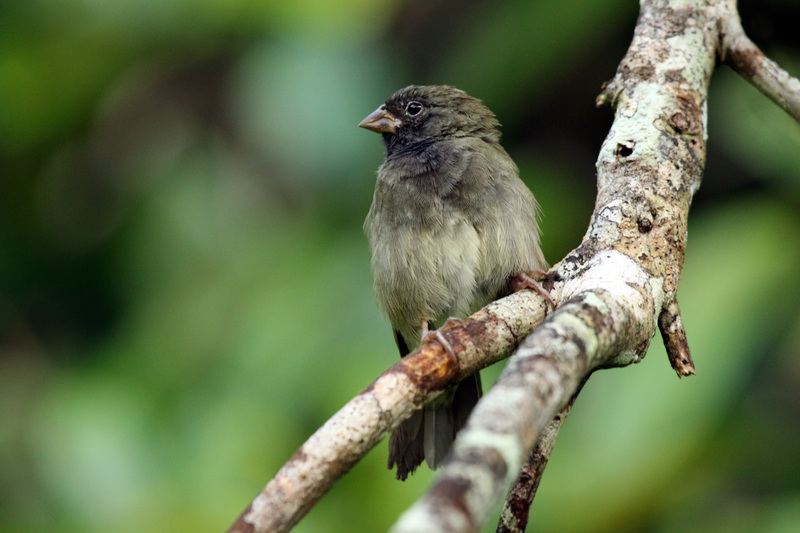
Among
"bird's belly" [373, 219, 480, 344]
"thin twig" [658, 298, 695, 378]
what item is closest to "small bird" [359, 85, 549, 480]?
"bird's belly" [373, 219, 480, 344]

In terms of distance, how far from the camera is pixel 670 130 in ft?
10.7

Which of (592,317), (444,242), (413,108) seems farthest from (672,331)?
(413,108)

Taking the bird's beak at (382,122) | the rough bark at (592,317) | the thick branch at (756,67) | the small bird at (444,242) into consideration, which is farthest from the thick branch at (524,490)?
the bird's beak at (382,122)

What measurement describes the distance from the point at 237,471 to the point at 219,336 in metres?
1.16

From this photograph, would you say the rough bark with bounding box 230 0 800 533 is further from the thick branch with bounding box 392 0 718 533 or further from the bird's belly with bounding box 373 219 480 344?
the bird's belly with bounding box 373 219 480 344

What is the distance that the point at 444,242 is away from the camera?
3.78m

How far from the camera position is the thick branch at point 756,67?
3.33 meters

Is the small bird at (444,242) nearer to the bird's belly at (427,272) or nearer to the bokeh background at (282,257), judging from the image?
the bird's belly at (427,272)

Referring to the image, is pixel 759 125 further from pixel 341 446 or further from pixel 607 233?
pixel 341 446

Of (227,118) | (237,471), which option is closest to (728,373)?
(237,471)

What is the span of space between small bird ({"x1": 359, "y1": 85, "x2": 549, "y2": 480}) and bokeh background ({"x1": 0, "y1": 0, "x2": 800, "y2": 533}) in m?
0.46

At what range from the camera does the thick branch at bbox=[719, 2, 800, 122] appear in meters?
3.33

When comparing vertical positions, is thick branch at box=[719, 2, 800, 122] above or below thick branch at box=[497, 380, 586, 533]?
above

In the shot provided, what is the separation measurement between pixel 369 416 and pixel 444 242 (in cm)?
172
